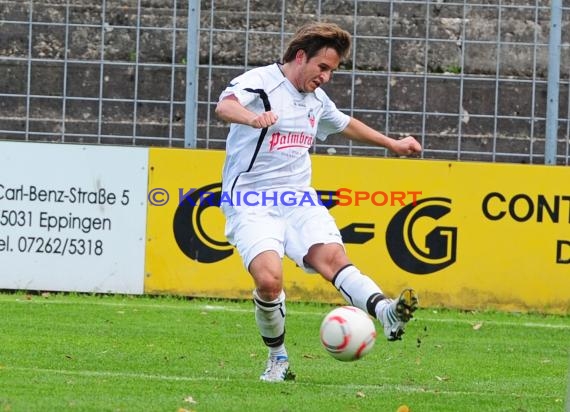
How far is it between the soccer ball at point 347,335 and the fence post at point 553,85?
5.86 metres

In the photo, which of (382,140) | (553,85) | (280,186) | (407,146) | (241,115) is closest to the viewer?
(241,115)

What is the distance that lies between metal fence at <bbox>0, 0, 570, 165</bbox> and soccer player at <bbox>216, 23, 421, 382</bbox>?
539cm

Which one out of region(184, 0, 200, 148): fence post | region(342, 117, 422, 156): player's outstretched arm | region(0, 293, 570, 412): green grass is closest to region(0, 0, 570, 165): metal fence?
region(184, 0, 200, 148): fence post

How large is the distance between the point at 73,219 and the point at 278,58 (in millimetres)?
2948

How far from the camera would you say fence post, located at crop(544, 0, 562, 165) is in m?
12.5

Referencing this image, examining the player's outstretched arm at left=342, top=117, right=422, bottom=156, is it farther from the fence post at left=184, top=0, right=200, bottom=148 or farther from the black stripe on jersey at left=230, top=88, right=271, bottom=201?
the fence post at left=184, top=0, right=200, bottom=148

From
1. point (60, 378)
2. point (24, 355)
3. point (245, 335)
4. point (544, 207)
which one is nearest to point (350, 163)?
point (544, 207)

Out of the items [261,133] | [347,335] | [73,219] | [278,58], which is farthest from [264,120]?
[278,58]

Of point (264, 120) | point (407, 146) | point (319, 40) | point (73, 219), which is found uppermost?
point (319, 40)

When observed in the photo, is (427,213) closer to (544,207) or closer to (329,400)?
(544,207)

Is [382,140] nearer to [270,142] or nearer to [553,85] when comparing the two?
[270,142]

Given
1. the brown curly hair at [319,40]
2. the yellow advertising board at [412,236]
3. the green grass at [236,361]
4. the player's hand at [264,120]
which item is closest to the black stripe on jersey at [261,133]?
the brown curly hair at [319,40]

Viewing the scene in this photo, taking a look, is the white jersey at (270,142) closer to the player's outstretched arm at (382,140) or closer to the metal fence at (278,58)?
the player's outstretched arm at (382,140)

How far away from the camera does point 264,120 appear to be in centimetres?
705
